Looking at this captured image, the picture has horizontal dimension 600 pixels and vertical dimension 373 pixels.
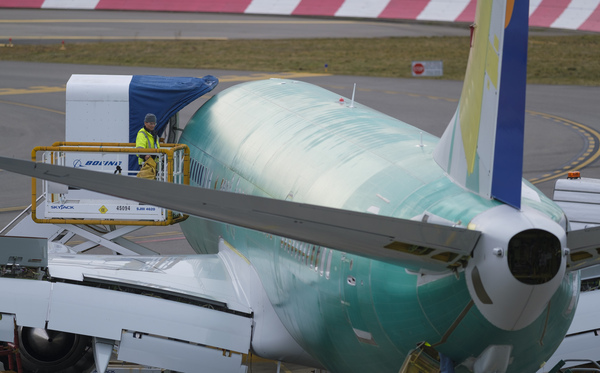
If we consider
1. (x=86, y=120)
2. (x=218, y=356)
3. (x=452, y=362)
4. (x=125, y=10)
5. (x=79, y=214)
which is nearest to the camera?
(x=452, y=362)

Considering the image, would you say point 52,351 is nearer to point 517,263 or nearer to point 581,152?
point 517,263

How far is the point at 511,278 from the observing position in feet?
28.9

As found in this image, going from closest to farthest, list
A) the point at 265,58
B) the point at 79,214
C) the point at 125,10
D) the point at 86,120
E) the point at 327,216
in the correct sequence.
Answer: the point at 327,216 < the point at 79,214 < the point at 86,120 < the point at 265,58 < the point at 125,10

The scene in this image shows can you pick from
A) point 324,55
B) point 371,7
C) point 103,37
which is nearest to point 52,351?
point 324,55

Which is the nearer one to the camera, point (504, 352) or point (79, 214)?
point (504, 352)

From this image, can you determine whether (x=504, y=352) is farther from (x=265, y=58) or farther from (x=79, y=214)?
(x=265, y=58)

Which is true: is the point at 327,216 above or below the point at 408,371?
above

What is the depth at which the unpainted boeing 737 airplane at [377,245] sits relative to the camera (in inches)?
341

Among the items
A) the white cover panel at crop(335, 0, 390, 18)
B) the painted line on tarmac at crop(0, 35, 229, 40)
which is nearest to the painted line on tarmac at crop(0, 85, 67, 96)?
the painted line on tarmac at crop(0, 35, 229, 40)

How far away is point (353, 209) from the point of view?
11523 mm

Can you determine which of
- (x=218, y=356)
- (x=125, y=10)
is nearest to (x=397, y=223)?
(x=218, y=356)

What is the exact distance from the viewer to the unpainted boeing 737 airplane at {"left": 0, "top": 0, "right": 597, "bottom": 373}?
8656mm

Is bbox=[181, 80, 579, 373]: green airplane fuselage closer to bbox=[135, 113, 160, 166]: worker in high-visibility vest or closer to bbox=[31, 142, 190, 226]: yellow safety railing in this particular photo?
bbox=[31, 142, 190, 226]: yellow safety railing

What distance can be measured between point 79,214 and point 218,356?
16.6 ft
